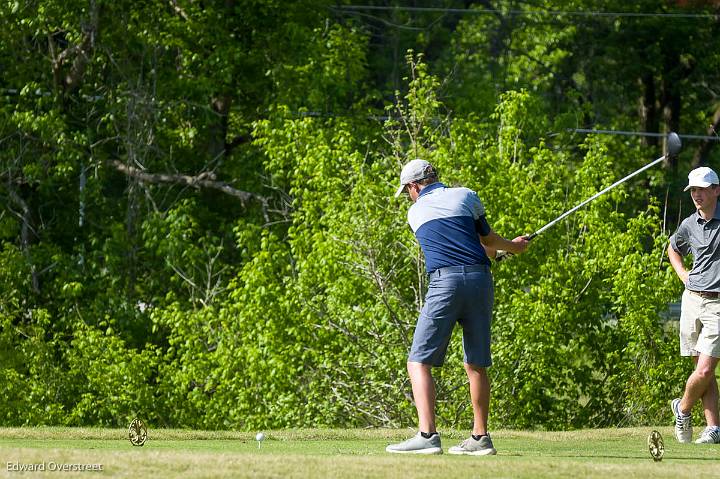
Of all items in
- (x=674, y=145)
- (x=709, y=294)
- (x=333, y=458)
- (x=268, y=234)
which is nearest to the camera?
(x=333, y=458)

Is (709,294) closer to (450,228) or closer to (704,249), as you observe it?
(704,249)

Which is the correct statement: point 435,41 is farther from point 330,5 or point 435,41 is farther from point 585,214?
point 585,214

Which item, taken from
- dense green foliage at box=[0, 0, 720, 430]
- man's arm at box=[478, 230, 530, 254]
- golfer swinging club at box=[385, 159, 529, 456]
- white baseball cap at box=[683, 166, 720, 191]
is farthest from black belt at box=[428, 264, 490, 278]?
Result: dense green foliage at box=[0, 0, 720, 430]

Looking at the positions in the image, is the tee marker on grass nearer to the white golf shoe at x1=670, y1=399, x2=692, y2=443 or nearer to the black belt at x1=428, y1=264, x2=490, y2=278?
the black belt at x1=428, y1=264, x2=490, y2=278

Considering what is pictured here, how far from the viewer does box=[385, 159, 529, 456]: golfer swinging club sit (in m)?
7.75

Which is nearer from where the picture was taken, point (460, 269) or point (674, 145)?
point (460, 269)

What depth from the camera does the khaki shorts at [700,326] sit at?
9305 mm

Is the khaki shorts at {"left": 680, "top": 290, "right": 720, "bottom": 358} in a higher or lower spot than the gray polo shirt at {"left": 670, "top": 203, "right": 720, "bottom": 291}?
lower

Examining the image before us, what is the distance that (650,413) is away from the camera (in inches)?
621

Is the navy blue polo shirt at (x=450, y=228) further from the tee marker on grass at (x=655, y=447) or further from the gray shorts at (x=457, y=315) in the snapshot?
the tee marker on grass at (x=655, y=447)

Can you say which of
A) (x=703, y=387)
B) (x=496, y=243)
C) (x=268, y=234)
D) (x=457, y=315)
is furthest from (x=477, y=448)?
(x=268, y=234)

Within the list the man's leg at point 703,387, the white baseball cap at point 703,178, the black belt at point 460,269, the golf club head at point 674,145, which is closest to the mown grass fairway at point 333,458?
the man's leg at point 703,387

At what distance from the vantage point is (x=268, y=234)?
17.9 metres

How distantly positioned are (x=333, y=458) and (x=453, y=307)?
48.4 inches
